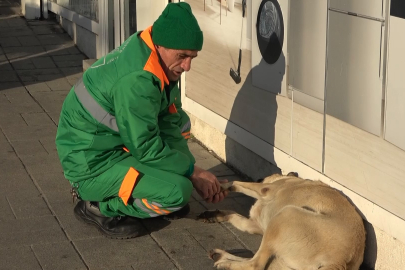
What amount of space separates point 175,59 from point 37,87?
4.93 meters

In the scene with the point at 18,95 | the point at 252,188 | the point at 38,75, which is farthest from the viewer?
the point at 38,75

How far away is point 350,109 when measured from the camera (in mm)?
4535

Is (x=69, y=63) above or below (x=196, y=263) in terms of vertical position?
above

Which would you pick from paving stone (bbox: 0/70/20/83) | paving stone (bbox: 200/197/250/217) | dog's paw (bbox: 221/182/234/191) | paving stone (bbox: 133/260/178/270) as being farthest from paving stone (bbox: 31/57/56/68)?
paving stone (bbox: 133/260/178/270)

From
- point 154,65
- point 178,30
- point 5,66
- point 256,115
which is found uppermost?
point 178,30

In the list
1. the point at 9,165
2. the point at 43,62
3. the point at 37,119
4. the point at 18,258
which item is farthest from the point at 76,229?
the point at 43,62

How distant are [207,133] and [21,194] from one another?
2.03 m

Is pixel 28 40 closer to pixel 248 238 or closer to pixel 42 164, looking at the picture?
Answer: pixel 42 164

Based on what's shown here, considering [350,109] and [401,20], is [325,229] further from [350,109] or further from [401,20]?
[401,20]

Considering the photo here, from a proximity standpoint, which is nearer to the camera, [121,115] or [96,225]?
[121,115]

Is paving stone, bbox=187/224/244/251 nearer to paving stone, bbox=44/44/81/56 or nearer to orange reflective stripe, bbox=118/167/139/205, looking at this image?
orange reflective stripe, bbox=118/167/139/205

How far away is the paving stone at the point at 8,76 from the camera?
9422mm

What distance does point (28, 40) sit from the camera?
11703 millimetres

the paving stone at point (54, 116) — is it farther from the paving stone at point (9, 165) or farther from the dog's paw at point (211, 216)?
the dog's paw at point (211, 216)
